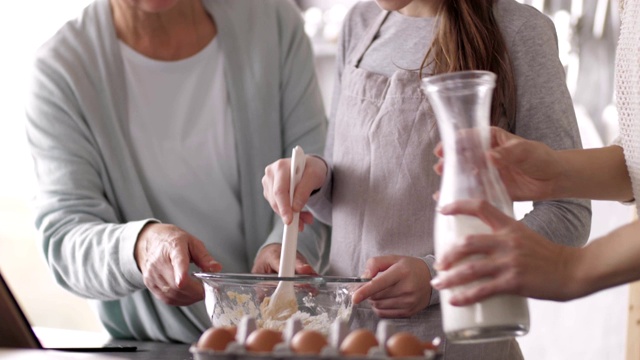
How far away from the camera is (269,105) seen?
1813 millimetres

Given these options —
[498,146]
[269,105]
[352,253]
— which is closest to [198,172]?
[269,105]

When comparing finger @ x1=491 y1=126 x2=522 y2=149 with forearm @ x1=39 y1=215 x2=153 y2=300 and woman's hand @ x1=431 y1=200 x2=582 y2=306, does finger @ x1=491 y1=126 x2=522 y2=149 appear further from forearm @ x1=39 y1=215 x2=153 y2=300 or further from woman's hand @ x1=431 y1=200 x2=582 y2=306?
forearm @ x1=39 y1=215 x2=153 y2=300

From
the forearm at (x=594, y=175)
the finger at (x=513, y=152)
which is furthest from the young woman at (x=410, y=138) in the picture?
the finger at (x=513, y=152)

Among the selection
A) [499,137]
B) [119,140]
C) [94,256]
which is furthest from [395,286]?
[119,140]

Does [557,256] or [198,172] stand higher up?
[557,256]

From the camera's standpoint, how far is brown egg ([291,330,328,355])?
80cm

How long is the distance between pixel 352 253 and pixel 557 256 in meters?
0.57

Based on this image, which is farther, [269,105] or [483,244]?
[269,105]

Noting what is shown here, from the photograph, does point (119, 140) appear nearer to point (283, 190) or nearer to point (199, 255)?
point (199, 255)

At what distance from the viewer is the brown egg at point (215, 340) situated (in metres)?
0.83

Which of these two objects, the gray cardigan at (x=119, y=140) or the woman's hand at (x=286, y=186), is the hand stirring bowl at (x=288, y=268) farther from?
the gray cardigan at (x=119, y=140)

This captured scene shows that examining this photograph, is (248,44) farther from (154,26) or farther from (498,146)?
(498,146)

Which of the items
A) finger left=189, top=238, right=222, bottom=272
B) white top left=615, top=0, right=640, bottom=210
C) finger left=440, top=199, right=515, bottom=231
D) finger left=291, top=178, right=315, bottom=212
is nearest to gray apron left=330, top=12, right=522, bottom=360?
finger left=291, top=178, right=315, bottom=212

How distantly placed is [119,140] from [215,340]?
0.95 metres
